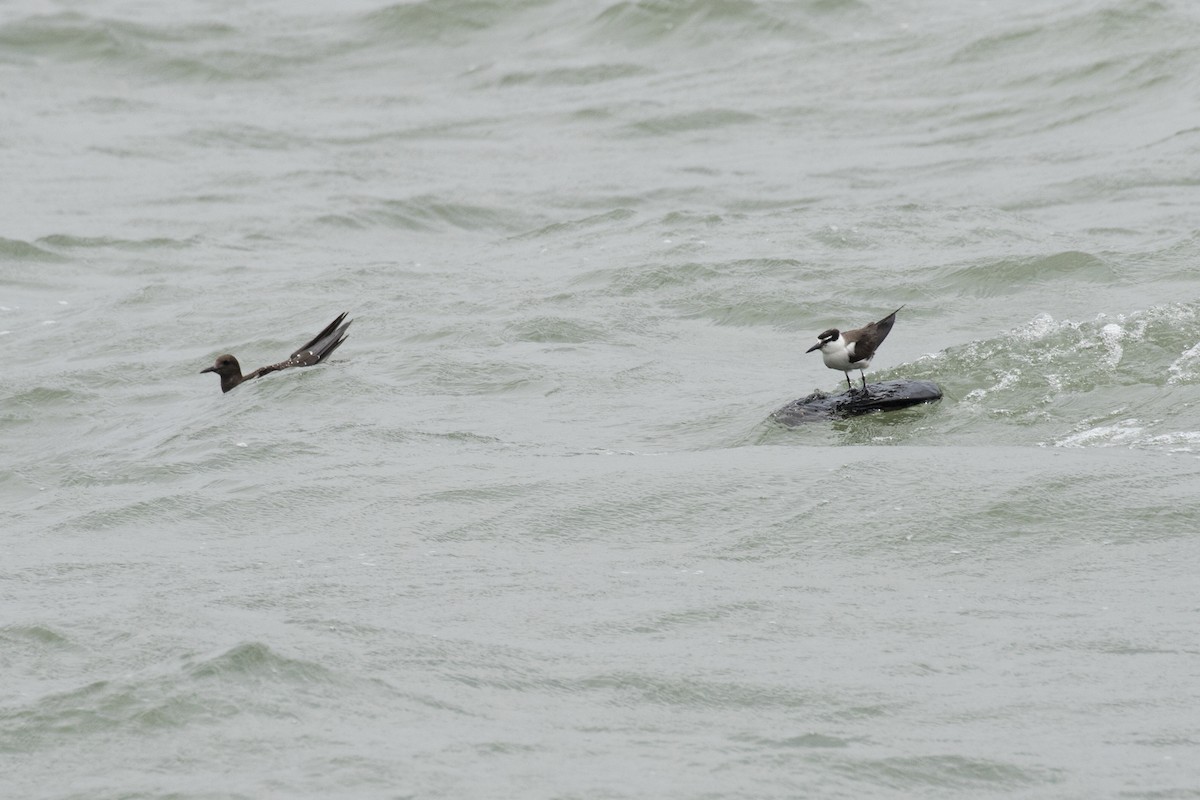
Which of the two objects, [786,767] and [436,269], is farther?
[436,269]

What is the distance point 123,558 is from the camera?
27.8 ft

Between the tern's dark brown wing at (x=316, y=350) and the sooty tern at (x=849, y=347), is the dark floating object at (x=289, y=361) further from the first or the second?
the sooty tern at (x=849, y=347)

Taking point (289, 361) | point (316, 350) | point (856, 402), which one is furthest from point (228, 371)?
point (856, 402)

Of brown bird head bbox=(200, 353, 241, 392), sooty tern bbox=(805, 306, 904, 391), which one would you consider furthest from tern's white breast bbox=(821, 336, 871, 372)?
brown bird head bbox=(200, 353, 241, 392)

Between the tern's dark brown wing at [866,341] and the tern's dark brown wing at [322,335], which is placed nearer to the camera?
the tern's dark brown wing at [866,341]

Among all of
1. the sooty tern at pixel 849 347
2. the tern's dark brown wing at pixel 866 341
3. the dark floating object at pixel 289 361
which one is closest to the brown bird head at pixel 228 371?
the dark floating object at pixel 289 361

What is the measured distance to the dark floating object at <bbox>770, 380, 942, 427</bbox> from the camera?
1000cm

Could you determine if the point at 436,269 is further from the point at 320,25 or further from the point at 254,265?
the point at 320,25

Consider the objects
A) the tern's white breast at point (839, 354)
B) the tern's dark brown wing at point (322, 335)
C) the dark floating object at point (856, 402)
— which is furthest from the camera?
the tern's dark brown wing at point (322, 335)

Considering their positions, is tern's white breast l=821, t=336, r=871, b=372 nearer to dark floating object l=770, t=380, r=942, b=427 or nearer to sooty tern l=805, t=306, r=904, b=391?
sooty tern l=805, t=306, r=904, b=391

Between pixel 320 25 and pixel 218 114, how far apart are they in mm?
4057

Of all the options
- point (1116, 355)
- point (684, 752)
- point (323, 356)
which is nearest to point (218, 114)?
point (323, 356)

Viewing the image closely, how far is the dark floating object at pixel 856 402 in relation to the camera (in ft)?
32.8

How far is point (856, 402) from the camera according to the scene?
9.98 metres
